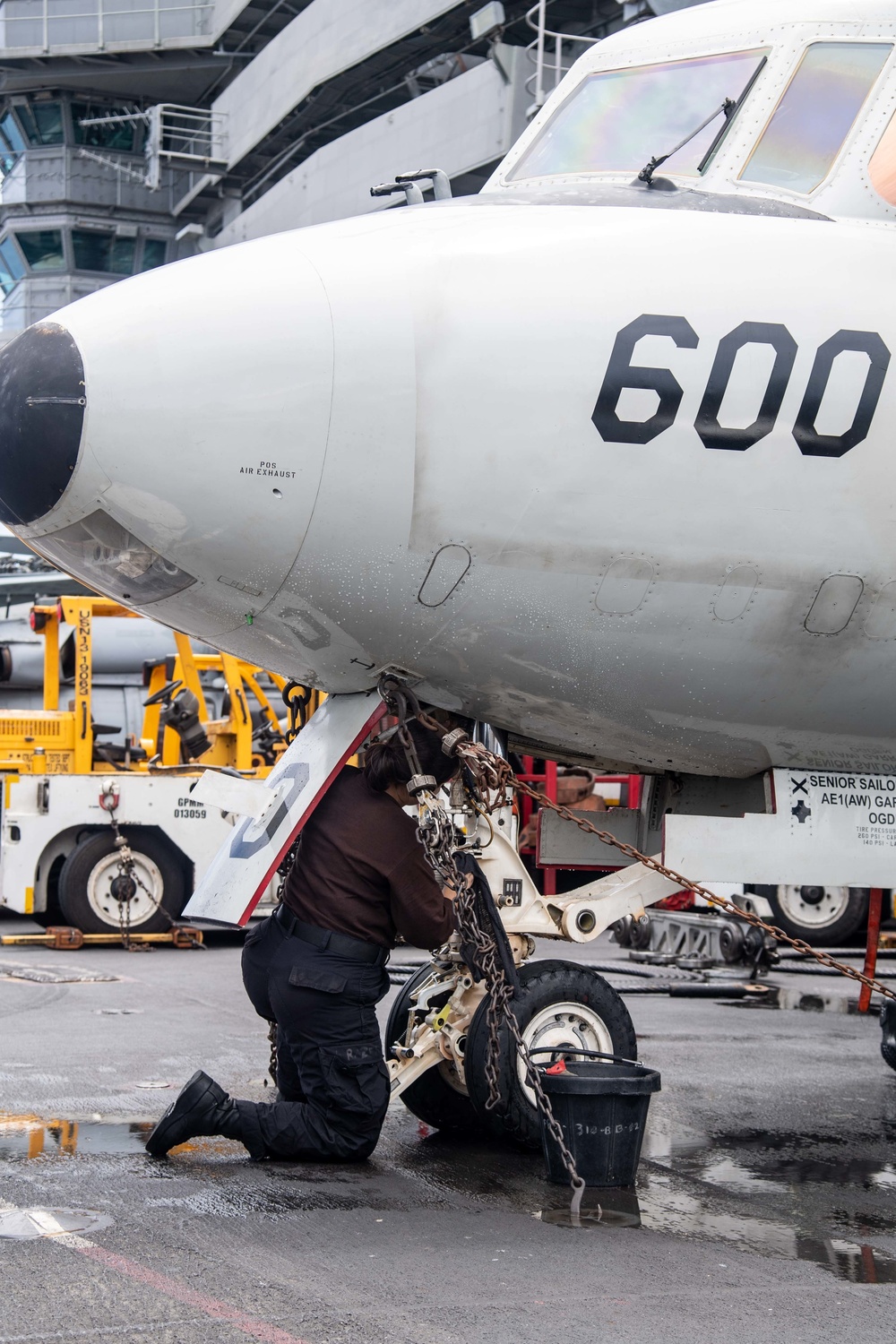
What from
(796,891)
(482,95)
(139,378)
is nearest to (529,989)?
(139,378)

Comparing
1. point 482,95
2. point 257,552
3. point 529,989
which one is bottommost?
point 529,989

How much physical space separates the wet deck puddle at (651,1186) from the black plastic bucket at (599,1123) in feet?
0.26

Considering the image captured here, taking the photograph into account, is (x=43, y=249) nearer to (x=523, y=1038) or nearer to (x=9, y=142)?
(x=9, y=142)

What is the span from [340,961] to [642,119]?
312cm

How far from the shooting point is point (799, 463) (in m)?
4.53

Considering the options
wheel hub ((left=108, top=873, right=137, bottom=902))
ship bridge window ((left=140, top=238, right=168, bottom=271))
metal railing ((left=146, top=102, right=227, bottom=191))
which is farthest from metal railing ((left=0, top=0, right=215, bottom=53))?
wheel hub ((left=108, top=873, right=137, bottom=902))

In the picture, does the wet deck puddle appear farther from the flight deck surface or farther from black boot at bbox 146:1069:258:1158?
black boot at bbox 146:1069:258:1158

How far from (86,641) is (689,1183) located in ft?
33.0

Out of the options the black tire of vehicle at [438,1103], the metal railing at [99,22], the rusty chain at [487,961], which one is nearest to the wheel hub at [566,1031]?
the rusty chain at [487,961]

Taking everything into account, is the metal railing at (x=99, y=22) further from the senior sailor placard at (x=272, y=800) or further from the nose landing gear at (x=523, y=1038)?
the nose landing gear at (x=523, y=1038)

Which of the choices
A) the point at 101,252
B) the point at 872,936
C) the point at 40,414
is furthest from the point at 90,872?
the point at 101,252

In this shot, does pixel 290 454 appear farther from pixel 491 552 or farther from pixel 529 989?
pixel 529 989

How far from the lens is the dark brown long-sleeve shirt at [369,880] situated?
518 centimetres

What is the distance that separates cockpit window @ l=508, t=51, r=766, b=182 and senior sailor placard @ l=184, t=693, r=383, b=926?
2.02m
